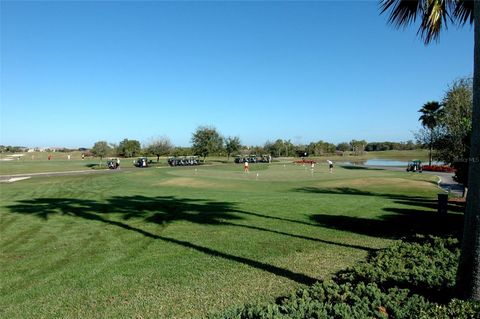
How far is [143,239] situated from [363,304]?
7.14m

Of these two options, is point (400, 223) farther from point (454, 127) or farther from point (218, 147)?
point (218, 147)

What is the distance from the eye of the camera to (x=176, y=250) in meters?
9.45

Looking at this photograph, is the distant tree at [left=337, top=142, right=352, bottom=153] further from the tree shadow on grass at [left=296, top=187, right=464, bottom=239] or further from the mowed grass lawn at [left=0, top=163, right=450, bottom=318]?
the tree shadow on grass at [left=296, top=187, right=464, bottom=239]

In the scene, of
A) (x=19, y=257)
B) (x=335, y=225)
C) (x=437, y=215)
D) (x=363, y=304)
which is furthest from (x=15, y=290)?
(x=437, y=215)

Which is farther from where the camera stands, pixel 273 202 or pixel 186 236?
pixel 273 202

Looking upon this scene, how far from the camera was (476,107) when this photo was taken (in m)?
5.29

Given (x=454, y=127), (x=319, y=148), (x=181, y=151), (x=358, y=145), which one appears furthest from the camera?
(x=358, y=145)

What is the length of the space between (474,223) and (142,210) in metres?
12.8

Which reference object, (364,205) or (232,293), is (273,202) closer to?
(364,205)

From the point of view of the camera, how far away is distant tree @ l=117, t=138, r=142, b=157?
106 m

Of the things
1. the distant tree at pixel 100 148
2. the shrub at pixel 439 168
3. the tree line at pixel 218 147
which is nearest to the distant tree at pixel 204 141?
the tree line at pixel 218 147

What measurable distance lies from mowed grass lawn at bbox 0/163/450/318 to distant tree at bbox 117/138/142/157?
9039 cm

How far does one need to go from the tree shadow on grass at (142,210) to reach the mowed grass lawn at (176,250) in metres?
0.04

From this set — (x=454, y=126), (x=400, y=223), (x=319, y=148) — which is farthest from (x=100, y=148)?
(x=319, y=148)
